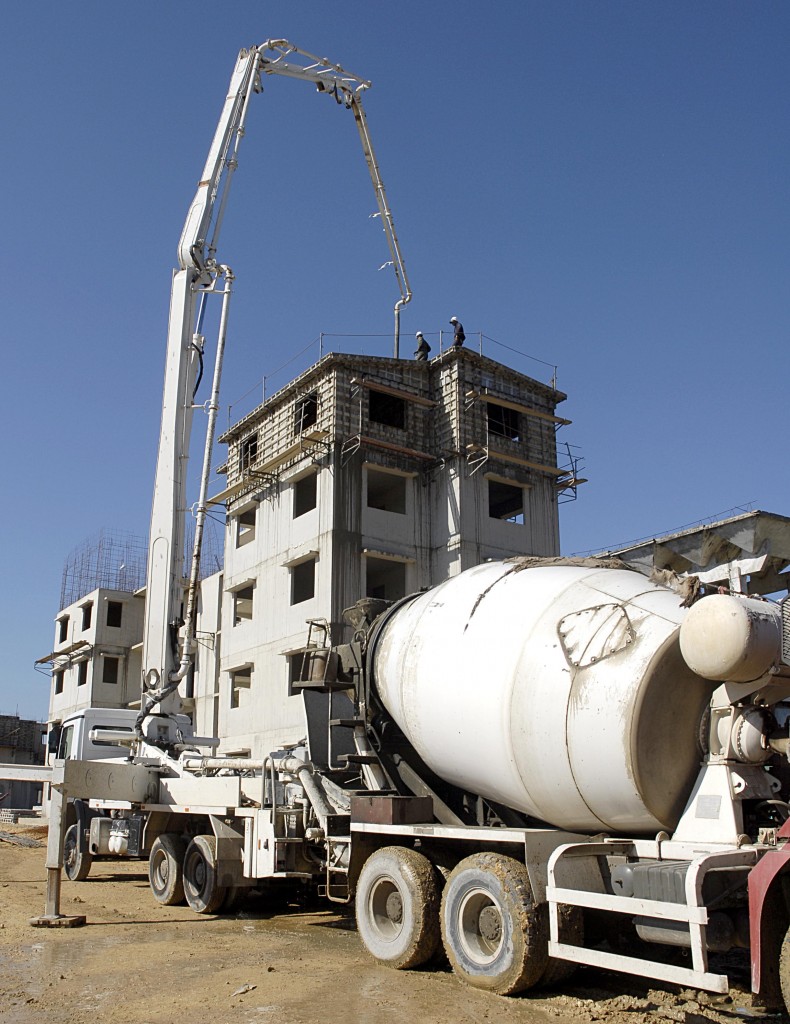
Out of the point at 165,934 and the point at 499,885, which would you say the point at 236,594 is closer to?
the point at 165,934

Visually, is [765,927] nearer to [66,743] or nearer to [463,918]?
[463,918]

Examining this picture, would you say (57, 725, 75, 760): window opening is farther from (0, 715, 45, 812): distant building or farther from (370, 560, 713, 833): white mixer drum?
(0, 715, 45, 812): distant building

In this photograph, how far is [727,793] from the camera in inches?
290

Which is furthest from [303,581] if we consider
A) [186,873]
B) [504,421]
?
[186,873]

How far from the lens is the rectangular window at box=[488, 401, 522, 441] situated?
38062 millimetres

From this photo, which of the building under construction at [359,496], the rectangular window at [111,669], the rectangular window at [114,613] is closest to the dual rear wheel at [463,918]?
the building under construction at [359,496]

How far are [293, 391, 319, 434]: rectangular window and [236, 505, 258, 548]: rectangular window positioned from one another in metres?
5.20

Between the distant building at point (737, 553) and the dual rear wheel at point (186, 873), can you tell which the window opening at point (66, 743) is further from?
the distant building at point (737, 553)

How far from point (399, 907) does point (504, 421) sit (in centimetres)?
3016

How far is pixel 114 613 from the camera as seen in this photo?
177 ft

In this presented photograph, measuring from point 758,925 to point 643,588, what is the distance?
3076 millimetres

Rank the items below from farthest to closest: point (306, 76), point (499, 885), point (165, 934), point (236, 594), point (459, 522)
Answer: point (236, 594) → point (459, 522) → point (306, 76) → point (165, 934) → point (499, 885)

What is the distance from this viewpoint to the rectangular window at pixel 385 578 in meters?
36.7

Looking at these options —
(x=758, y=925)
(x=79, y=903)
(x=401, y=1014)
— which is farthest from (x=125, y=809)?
(x=758, y=925)
